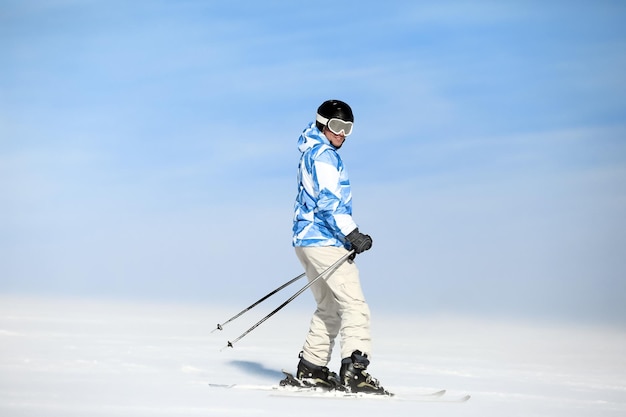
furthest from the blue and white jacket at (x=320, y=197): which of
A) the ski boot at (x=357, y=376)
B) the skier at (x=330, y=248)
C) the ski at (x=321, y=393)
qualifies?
the ski at (x=321, y=393)

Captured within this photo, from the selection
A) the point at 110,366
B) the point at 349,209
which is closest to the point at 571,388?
the point at 349,209

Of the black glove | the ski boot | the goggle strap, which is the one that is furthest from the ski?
the goggle strap

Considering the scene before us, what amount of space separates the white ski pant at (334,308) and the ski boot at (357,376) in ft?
0.14

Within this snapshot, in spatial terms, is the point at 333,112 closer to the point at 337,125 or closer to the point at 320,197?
the point at 337,125

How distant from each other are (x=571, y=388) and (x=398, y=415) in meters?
1.82

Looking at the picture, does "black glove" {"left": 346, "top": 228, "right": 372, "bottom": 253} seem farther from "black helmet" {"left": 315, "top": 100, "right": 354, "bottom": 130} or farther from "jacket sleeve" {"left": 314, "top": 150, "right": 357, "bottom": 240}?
"black helmet" {"left": 315, "top": 100, "right": 354, "bottom": 130}

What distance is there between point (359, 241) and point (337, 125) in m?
0.78

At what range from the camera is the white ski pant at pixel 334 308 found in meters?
6.39

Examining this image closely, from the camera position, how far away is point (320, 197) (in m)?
6.37

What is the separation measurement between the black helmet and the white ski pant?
0.80 metres

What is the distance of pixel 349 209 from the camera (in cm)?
646

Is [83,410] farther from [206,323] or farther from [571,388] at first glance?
[206,323]

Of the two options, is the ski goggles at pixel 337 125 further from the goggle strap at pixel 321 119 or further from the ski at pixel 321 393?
the ski at pixel 321 393

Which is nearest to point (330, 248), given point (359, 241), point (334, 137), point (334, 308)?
point (359, 241)
